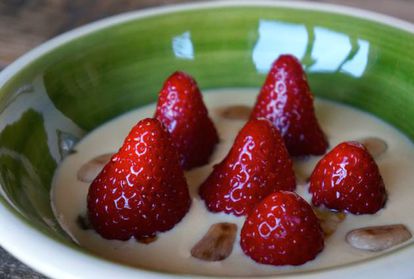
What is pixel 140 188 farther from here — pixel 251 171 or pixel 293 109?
pixel 293 109

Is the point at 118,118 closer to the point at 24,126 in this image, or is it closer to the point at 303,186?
the point at 24,126

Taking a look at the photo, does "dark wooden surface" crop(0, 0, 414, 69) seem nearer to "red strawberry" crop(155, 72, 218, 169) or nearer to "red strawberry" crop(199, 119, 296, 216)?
"red strawberry" crop(155, 72, 218, 169)

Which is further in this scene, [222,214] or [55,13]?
[55,13]

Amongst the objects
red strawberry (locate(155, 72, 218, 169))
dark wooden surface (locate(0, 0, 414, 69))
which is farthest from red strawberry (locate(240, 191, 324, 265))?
dark wooden surface (locate(0, 0, 414, 69))

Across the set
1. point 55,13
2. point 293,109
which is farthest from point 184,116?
point 55,13

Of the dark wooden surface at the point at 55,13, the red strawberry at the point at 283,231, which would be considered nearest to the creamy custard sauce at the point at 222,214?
the red strawberry at the point at 283,231

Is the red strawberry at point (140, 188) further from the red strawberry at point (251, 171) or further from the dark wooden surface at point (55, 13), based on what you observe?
the dark wooden surface at point (55, 13)

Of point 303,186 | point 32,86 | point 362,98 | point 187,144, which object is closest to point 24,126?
point 32,86
